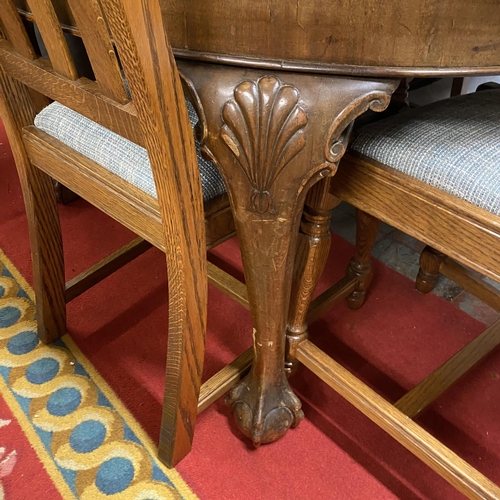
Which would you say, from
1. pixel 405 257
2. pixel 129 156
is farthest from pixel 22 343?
pixel 405 257

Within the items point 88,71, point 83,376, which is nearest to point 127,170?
point 83,376

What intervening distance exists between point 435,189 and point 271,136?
20cm

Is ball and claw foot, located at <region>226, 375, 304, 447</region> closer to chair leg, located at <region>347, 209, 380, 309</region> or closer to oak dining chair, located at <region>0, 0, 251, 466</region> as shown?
oak dining chair, located at <region>0, 0, 251, 466</region>

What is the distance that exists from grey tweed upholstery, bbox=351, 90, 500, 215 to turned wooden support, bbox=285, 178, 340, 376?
91mm

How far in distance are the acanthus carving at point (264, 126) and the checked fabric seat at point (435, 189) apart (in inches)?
5.8

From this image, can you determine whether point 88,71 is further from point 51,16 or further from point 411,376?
point 411,376

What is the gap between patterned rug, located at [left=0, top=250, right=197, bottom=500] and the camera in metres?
0.80

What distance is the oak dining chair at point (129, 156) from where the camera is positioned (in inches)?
18.6

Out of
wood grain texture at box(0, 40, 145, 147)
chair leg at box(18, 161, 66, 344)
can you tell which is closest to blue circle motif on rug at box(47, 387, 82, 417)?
chair leg at box(18, 161, 66, 344)

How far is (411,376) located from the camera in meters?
1.01

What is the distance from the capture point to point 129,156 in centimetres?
67

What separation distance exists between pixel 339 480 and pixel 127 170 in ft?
1.97

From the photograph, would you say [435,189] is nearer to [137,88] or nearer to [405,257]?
[137,88]

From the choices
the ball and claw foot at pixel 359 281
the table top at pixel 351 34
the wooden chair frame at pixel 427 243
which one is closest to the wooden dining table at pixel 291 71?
the table top at pixel 351 34
